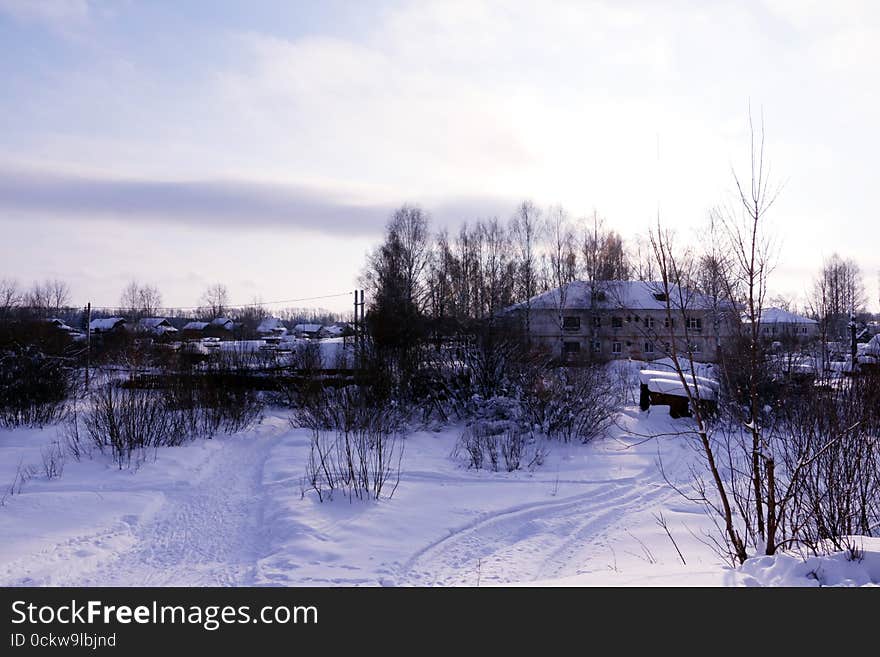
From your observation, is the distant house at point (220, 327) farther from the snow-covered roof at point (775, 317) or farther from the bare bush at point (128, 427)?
the bare bush at point (128, 427)

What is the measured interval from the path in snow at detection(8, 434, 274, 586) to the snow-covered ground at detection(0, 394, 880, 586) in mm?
23

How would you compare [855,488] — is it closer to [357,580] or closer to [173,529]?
[357,580]

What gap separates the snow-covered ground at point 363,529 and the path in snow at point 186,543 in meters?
0.02

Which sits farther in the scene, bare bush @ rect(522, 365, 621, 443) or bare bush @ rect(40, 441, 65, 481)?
bare bush @ rect(522, 365, 621, 443)

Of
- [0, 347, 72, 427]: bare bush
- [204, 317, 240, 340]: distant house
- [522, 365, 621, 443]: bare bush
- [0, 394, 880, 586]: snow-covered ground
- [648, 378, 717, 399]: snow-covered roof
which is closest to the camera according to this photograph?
[0, 394, 880, 586]: snow-covered ground

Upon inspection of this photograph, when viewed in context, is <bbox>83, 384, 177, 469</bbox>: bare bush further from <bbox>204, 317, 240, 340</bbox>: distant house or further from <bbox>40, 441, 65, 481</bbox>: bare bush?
<bbox>204, 317, 240, 340</bbox>: distant house

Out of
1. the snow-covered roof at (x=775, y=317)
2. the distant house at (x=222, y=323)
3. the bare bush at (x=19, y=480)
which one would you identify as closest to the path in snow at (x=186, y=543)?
the bare bush at (x=19, y=480)

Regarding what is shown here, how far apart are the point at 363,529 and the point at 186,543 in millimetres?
2078

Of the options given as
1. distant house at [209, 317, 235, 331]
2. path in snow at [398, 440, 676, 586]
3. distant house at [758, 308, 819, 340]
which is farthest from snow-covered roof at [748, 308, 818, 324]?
distant house at [209, 317, 235, 331]

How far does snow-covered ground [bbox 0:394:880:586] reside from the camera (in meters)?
6.04

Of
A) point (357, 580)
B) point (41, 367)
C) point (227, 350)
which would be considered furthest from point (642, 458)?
point (41, 367)

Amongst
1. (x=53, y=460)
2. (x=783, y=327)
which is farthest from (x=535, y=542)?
(x=783, y=327)

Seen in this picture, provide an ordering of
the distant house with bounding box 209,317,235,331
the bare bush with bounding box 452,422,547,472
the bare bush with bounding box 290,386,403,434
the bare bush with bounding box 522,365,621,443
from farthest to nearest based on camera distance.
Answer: the distant house with bounding box 209,317,235,331, the bare bush with bounding box 290,386,403,434, the bare bush with bounding box 522,365,621,443, the bare bush with bounding box 452,422,547,472
